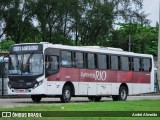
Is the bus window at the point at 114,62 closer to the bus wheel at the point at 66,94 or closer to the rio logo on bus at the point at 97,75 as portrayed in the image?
the rio logo on bus at the point at 97,75

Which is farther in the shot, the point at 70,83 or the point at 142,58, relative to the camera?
the point at 142,58

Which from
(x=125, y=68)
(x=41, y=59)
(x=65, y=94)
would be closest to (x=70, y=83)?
(x=65, y=94)

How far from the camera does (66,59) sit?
2703 cm

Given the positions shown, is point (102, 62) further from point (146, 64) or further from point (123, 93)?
point (146, 64)

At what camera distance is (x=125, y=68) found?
31469 mm

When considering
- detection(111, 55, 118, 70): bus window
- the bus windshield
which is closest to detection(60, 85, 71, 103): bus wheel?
the bus windshield

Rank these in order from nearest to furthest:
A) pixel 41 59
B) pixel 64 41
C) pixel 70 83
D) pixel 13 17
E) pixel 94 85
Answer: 1. pixel 41 59
2. pixel 70 83
3. pixel 94 85
4. pixel 13 17
5. pixel 64 41

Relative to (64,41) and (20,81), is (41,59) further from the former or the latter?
(64,41)

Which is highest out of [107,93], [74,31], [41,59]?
[74,31]

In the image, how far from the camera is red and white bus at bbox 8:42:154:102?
84.8ft

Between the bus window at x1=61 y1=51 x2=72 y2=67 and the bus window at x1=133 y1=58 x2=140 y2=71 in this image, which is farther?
the bus window at x1=133 y1=58 x2=140 y2=71

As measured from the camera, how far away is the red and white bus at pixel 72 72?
84.8 ft

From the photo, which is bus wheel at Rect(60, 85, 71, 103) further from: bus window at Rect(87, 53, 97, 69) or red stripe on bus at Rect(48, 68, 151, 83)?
bus window at Rect(87, 53, 97, 69)

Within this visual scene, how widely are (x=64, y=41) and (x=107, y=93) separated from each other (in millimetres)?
20816
